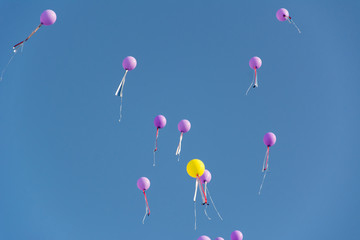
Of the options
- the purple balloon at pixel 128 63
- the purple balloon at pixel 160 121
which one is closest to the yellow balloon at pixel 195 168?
the purple balloon at pixel 160 121

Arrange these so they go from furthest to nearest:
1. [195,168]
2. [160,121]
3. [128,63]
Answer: [160,121], [128,63], [195,168]

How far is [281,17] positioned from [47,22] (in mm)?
5193

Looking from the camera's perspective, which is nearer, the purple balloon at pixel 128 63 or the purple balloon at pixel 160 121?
the purple balloon at pixel 128 63

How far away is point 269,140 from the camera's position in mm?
9266

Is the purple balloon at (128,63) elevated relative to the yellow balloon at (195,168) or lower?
elevated

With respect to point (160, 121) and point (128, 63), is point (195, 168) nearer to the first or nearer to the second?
point (160, 121)

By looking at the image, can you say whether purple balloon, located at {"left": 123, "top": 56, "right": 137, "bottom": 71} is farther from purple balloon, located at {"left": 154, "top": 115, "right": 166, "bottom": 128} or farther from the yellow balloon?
the yellow balloon

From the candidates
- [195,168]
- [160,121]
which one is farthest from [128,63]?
[195,168]

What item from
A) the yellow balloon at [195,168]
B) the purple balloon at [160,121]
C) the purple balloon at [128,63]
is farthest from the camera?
the purple balloon at [160,121]

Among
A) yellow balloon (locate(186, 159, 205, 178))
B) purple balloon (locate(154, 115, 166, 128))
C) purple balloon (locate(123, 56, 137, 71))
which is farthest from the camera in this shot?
purple balloon (locate(154, 115, 166, 128))

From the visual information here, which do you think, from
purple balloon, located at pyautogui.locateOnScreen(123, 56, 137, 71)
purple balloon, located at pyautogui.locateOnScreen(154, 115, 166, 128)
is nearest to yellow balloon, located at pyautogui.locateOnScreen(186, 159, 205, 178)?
purple balloon, located at pyautogui.locateOnScreen(154, 115, 166, 128)

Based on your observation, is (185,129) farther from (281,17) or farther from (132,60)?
(281,17)

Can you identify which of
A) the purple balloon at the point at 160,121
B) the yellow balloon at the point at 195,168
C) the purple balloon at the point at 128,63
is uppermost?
the purple balloon at the point at 128,63

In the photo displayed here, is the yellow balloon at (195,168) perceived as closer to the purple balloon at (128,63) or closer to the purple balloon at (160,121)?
the purple balloon at (160,121)
